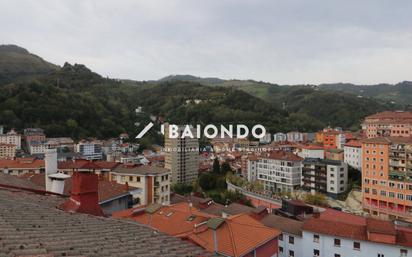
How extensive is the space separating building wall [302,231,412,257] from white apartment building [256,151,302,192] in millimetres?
21824

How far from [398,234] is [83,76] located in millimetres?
95822

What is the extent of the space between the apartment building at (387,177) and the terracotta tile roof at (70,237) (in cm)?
3076

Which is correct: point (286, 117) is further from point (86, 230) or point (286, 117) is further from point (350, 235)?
point (86, 230)

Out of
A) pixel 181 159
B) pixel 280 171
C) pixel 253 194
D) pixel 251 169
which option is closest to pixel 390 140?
pixel 280 171

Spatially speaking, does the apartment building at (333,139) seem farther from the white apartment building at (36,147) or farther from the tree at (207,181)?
the white apartment building at (36,147)

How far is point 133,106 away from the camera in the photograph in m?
95.7

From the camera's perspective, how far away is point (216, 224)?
10188 millimetres

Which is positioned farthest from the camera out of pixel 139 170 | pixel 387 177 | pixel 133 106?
pixel 133 106

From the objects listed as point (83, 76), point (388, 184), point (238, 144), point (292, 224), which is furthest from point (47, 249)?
point (83, 76)

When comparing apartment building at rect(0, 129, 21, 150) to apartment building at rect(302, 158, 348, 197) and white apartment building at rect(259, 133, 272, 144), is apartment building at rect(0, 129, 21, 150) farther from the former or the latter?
apartment building at rect(302, 158, 348, 197)

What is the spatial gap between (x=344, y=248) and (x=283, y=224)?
3076 mm

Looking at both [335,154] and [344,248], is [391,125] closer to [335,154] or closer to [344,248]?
[335,154]

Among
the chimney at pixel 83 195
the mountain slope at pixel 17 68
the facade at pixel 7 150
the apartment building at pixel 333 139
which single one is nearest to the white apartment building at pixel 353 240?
the chimney at pixel 83 195

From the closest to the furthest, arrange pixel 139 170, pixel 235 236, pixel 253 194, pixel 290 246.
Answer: pixel 235 236
pixel 290 246
pixel 139 170
pixel 253 194
